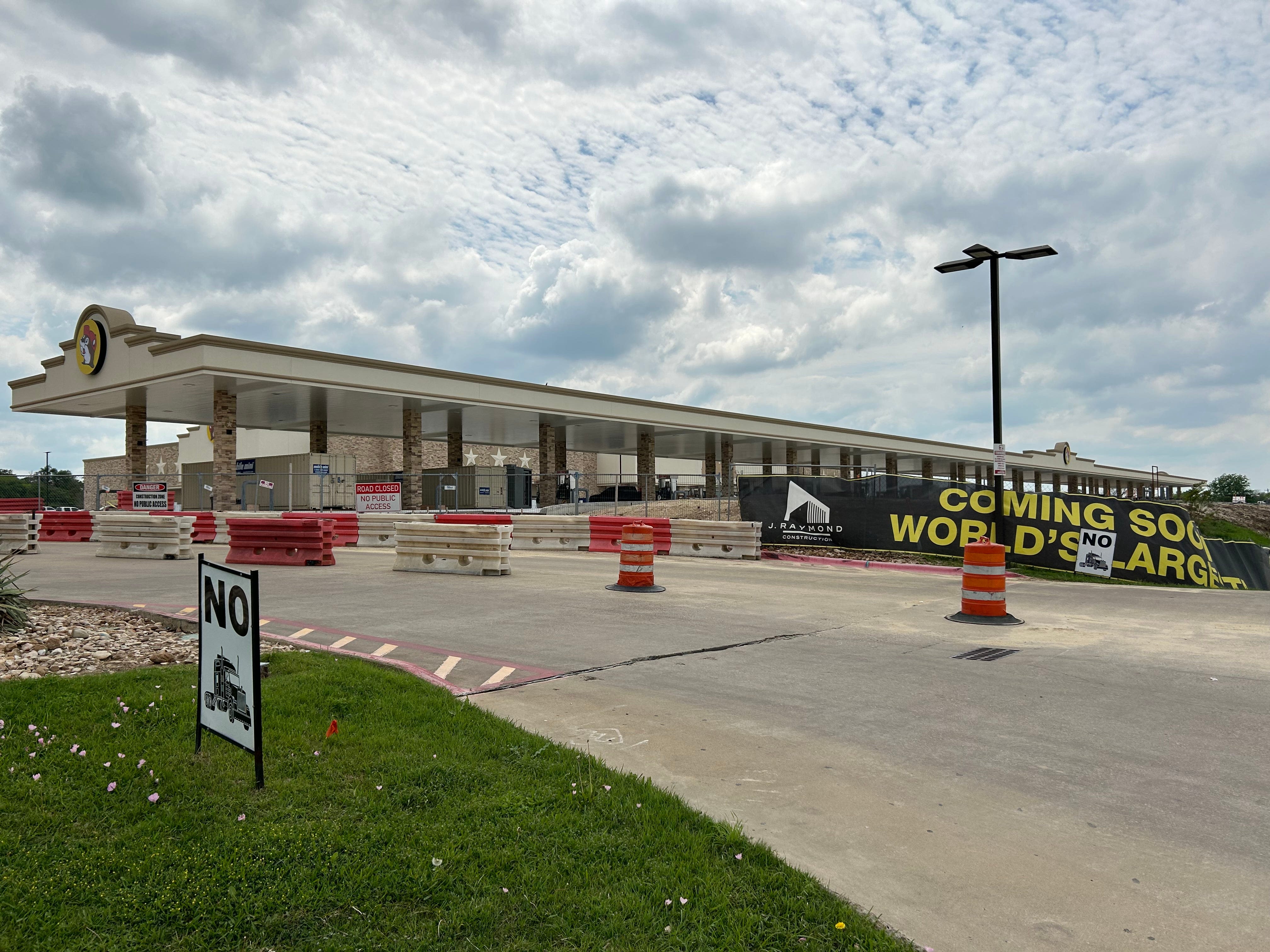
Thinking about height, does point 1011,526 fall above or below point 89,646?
above

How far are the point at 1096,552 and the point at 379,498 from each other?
24.3 meters

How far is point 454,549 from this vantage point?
55.2 ft

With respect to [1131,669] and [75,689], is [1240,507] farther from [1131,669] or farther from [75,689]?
[75,689]

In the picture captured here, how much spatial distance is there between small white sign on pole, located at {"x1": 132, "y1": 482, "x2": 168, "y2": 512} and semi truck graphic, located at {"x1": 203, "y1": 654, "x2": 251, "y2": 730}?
2833 cm

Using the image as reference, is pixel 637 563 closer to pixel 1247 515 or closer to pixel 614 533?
pixel 614 533

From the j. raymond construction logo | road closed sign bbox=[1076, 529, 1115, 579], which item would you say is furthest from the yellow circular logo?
road closed sign bbox=[1076, 529, 1115, 579]

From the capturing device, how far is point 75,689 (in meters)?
5.95

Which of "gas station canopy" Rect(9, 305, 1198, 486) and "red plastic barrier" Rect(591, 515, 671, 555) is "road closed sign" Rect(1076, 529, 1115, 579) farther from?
"gas station canopy" Rect(9, 305, 1198, 486)

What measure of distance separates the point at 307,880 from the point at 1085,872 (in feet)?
11.8

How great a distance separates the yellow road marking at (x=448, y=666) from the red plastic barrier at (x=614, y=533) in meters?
15.4

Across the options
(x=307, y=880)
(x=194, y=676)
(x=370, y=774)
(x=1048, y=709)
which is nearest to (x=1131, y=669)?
(x=1048, y=709)

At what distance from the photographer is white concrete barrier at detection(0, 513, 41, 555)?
22125 mm

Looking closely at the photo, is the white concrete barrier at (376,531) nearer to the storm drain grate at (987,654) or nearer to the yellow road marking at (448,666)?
the yellow road marking at (448,666)

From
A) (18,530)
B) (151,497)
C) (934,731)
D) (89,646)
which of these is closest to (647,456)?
(151,497)
